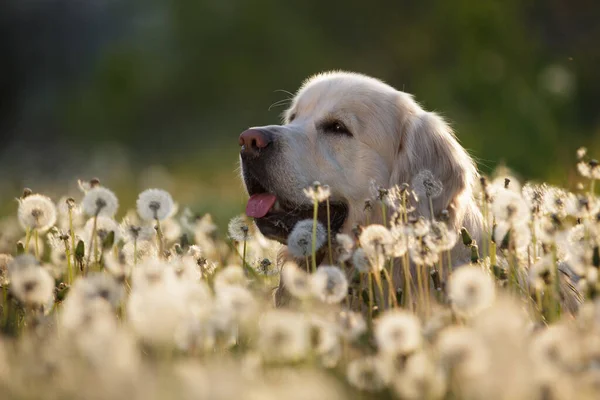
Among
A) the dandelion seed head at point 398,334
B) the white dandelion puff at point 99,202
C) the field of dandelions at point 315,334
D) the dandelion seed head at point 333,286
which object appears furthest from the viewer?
the white dandelion puff at point 99,202

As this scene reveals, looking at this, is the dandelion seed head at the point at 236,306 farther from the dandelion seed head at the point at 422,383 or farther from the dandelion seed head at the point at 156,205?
the dandelion seed head at the point at 156,205

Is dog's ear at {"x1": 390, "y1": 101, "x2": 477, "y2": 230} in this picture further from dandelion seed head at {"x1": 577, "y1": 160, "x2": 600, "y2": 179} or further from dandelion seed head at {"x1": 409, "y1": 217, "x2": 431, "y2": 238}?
dandelion seed head at {"x1": 409, "y1": 217, "x2": 431, "y2": 238}

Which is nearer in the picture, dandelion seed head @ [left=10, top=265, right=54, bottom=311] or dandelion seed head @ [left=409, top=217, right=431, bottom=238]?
dandelion seed head @ [left=10, top=265, right=54, bottom=311]

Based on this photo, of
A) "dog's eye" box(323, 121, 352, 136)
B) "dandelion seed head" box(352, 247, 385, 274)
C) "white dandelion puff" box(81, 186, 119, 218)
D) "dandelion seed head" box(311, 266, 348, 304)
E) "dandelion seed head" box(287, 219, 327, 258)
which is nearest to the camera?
"dandelion seed head" box(311, 266, 348, 304)

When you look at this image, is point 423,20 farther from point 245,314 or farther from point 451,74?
Answer: point 245,314

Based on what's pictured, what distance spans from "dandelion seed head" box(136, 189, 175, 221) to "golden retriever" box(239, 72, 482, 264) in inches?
36.1

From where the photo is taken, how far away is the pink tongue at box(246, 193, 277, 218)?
420 cm

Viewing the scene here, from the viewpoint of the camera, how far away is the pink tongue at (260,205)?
4.20 meters

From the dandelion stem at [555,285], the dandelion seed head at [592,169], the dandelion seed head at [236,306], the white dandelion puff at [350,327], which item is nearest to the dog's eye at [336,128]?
the dandelion seed head at [592,169]

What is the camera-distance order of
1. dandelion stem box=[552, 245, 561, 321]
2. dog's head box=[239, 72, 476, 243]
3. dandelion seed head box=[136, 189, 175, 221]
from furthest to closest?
dog's head box=[239, 72, 476, 243] → dandelion seed head box=[136, 189, 175, 221] → dandelion stem box=[552, 245, 561, 321]

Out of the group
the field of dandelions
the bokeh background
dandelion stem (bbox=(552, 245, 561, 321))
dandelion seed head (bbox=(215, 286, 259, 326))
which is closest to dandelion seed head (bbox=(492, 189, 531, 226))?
the field of dandelions

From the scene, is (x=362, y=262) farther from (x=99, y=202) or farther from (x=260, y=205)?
(x=260, y=205)

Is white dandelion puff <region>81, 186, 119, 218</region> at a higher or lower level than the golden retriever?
lower

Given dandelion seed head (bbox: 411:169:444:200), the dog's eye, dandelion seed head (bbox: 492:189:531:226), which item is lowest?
dandelion seed head (bbox: 492:189:531:226)
